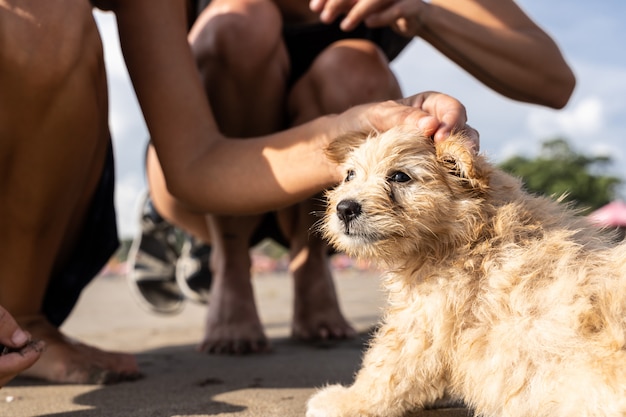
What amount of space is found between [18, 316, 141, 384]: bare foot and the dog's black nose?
1329mm

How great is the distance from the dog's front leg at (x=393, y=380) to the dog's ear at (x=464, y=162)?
43 centimetres

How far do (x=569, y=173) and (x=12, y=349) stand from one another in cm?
5443

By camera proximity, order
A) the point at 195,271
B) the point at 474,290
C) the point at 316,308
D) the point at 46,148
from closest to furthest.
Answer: the point at 474,290
the point at 46,148
the point at 316,308
the point at 195,271

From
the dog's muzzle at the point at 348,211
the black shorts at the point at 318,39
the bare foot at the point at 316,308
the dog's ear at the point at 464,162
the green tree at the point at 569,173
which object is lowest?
the green tree at the point at 569,173

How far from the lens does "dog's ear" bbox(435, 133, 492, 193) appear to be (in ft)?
5.89

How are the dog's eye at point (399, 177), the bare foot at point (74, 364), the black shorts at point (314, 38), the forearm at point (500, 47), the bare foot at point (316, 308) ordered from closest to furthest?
the dog's eye at point (399, 177) < the bare foot at point (74, 364) < the forearm at point (500, 47) < the bare foot at point (316, 308) < the black shorts at point (314, 38)

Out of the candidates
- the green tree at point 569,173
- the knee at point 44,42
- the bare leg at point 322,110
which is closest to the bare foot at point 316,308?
the bare leg at point 322,110

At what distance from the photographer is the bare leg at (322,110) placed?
337 centimetres

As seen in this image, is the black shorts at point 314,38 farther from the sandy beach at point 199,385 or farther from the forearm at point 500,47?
the sandy beach at point 199,385

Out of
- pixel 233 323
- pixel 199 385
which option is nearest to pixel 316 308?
pixel 233 323

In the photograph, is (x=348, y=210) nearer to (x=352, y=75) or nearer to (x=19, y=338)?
(x=19, y=338)

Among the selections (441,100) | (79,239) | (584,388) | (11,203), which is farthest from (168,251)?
(584,388)

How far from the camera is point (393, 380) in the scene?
180 cm

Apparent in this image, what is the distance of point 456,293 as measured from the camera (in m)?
1.75
